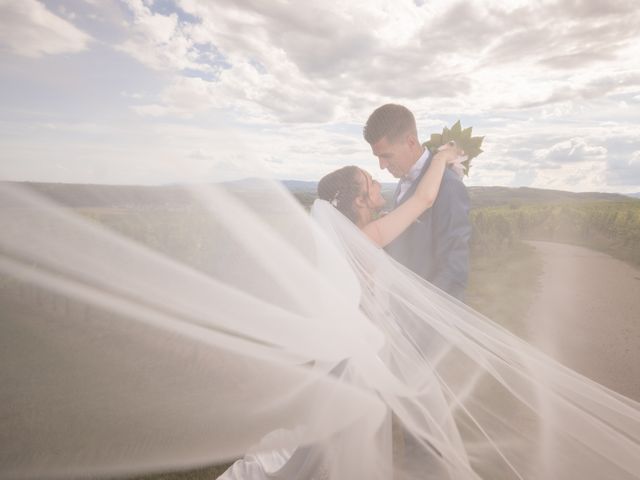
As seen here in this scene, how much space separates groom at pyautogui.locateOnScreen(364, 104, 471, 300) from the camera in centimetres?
329

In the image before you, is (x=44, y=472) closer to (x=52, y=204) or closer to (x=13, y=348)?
(x=52, y=204)

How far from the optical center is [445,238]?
10.8ft

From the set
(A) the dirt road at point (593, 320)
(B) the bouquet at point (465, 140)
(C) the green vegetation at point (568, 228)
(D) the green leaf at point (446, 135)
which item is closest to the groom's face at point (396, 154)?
(B) the bouquet at point (465, 140)

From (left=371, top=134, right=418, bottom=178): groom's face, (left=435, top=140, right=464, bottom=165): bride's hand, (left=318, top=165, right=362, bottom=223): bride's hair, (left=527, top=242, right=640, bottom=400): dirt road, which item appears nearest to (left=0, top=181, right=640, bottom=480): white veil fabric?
(left=318, top=165, right=362, bottom=223): bride's hair

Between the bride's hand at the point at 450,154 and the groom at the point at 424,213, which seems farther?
the bride's hand at the point at 450,154

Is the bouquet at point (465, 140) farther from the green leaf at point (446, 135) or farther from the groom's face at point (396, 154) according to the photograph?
the groom's face at point (396, 154)

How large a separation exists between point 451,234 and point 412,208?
38cm

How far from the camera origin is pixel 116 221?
43.2 feet

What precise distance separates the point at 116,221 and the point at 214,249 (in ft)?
11.1

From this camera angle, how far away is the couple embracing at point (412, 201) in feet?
10.8

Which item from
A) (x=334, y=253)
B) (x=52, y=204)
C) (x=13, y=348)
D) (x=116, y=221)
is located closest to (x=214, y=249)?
(x=116, y=221)

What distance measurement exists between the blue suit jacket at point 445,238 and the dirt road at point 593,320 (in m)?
5.19

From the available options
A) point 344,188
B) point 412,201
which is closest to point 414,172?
point 412,201

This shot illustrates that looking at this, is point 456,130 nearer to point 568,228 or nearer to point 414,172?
point 414,172
